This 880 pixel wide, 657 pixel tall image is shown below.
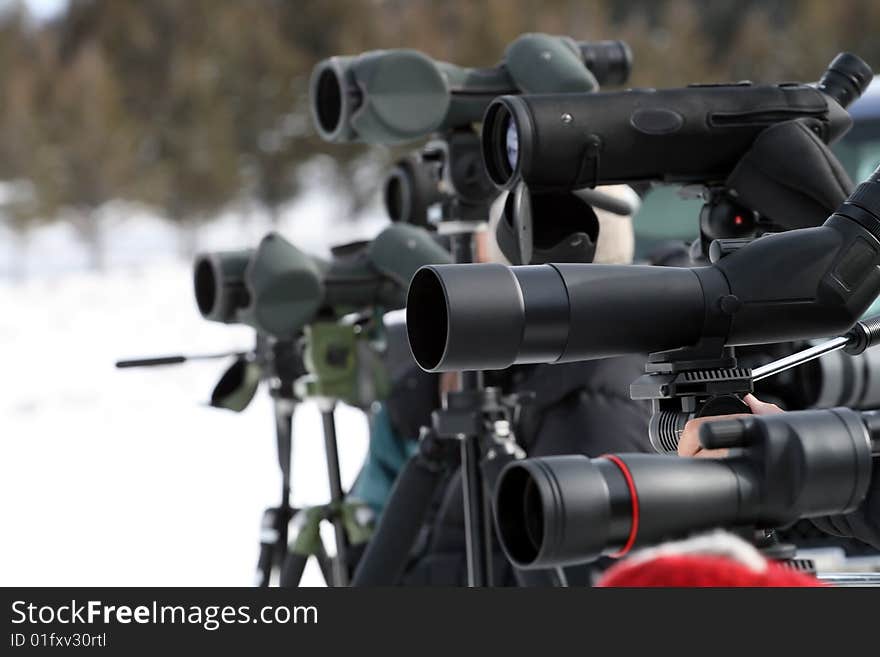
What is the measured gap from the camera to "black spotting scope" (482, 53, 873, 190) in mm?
1331

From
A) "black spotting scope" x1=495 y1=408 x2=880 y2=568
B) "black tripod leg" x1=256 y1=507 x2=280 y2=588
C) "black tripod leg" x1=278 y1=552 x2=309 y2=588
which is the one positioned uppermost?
"black tripod leg" x1=256 y1=507 x2=280 y2=588

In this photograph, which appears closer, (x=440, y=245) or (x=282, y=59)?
(x=440, y=245)

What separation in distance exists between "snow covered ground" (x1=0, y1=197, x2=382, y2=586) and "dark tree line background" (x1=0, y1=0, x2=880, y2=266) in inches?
391

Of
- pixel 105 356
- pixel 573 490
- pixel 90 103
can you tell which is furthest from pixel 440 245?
pixel 90 103

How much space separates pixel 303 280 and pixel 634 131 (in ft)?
3.22

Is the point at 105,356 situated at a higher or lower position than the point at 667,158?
higher

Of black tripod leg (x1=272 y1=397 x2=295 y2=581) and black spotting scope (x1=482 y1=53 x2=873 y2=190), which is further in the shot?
black tripod leg (x1=272 y1=397 x2=295 y2=581)

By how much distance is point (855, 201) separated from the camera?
1092 mm

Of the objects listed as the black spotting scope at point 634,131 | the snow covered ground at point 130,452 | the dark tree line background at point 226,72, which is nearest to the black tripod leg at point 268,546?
the snow covered ground at point 130,452

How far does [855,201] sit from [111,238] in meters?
25.7

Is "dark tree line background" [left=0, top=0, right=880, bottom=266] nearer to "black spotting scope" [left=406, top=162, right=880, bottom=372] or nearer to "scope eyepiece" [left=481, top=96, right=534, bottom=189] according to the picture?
"scope eyepiece" [left=481, top=96, right=534, bottom=189]


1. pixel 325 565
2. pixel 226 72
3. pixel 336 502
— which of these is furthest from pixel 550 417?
pixel 226 72

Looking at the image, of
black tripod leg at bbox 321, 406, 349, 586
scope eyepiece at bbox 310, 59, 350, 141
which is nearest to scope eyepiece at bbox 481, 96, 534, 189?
scope eyepiece at bbox 310, 59, 350, 141

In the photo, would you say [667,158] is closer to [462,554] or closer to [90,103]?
[462,554]
